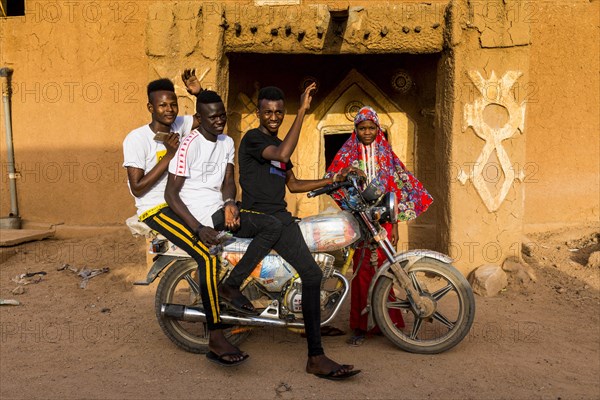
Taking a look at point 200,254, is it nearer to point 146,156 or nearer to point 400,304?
point 146,156

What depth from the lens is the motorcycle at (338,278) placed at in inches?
146

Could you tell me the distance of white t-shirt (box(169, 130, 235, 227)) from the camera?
12.0 feet

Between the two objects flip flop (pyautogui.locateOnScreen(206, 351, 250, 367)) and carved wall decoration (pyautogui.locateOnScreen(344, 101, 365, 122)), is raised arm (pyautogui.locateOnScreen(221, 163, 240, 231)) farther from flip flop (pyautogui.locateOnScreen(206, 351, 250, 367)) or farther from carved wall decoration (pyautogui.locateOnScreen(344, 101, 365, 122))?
carved wall decoration (pyautogui.locateOnScreen(344, 101, 365, 122))

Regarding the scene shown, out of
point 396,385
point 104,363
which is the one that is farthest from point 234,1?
point 396,385

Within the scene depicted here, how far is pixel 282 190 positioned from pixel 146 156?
38.1 inches

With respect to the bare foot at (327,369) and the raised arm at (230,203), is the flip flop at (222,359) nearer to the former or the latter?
the bare foot at (327,369)

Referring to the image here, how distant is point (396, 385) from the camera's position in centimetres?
343

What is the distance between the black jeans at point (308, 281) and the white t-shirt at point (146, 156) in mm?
922

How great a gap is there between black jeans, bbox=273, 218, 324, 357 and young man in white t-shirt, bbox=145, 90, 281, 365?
108 mm

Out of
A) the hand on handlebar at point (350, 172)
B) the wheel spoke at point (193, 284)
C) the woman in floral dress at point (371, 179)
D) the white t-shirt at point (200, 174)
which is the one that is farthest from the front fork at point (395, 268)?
the wheel spoke at point (193, 284)

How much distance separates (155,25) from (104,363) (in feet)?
11.3

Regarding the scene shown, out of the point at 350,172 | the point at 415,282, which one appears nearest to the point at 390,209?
the point at 350,172

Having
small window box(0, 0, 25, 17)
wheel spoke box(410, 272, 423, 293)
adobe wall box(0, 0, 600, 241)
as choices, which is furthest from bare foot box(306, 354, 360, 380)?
small window box(0, 0, 25, 17)

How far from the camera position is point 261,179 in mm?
3693
